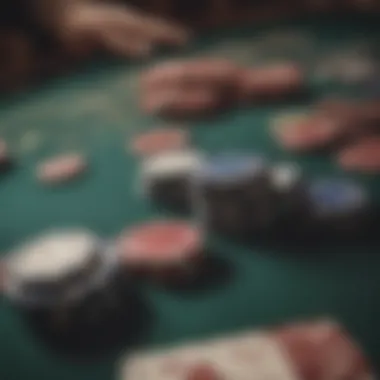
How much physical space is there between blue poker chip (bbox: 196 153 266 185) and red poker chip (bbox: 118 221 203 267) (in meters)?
0.08

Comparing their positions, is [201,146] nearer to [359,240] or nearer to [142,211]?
[142,211]

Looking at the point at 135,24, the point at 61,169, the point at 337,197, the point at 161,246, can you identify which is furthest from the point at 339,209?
the point at 135,24

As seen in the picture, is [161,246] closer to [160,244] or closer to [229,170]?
[160,244]

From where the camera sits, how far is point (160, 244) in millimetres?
1073

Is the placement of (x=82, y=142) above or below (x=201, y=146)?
above

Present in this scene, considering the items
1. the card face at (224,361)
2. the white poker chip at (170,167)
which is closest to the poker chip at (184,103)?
the white poker chip at (170,167)

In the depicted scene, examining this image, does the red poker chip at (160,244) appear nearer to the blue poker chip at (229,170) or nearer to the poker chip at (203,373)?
the blue poker chip at (229,170)

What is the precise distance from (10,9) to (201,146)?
0.54 meters

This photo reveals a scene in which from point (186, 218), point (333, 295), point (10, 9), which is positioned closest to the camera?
point (333, 295)

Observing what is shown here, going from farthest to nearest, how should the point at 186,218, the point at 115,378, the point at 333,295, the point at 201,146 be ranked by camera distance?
the point at 201,146 < the point at 186,218 < the point at 333,295 < the point at 115,378

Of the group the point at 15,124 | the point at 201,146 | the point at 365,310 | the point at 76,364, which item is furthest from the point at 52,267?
the point at 15,124

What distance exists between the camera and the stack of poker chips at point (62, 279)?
0.94 m

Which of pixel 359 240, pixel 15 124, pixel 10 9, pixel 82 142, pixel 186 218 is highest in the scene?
pixel 10 9

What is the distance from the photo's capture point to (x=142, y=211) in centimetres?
→ 123
